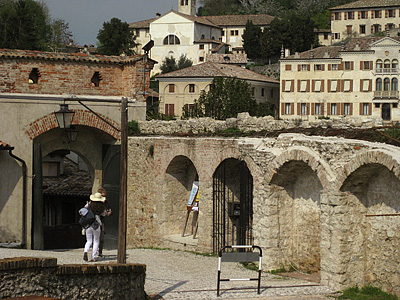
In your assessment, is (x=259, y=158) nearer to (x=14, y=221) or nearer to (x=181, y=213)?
(x=181, y=213)

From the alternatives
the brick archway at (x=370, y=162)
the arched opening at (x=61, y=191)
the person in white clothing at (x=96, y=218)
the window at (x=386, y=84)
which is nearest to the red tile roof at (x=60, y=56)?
the arched opening at (x=61, y=191)

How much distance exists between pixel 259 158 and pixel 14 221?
27.9 feet

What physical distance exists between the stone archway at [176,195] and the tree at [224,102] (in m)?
18.6

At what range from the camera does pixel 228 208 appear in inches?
742

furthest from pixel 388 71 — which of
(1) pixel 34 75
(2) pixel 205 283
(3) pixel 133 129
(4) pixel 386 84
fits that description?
(2) pixel 205 283

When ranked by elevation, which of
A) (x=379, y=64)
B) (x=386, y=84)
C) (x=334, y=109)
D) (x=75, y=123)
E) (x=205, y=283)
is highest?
(x=379, y=64)

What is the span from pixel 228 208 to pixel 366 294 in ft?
20.0

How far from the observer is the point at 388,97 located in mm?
69875

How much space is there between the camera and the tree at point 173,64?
3492 inches

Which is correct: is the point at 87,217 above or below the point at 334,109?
below

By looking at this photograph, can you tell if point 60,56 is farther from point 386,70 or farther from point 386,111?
point 386,111

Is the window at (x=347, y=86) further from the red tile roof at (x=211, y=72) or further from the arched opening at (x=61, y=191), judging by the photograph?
the arched opening at (x=61, y=191)

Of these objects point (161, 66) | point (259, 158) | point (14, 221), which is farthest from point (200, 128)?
point (161, 66)

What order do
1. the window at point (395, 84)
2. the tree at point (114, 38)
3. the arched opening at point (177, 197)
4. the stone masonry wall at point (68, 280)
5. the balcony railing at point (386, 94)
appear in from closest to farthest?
the stone masonry wall at point (68, 280), the arched opening at point (177, 197), the balcony railing at point (386, 94), the window at point (395, 84), the tree at point (114, 38)
